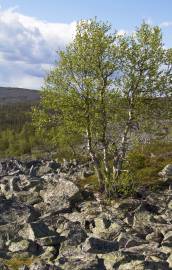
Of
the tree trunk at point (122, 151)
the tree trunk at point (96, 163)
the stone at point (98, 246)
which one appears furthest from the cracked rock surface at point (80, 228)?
the tree trunk at point (122, 151)

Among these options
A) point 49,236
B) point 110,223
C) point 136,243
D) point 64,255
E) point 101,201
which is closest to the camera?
point 64,255

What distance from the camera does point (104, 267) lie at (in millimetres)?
20578

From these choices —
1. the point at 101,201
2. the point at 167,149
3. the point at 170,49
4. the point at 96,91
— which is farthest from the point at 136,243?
the point at 167,149

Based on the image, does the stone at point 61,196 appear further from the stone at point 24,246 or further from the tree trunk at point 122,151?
the stone at point 24,246

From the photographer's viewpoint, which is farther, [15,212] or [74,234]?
[15,212]

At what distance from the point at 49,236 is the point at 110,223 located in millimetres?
4532

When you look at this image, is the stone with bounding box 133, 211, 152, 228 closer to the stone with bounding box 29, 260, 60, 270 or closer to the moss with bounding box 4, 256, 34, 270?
the moss with bounding box 4, 256, 34, 270

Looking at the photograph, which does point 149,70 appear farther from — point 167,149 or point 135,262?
point 167,149

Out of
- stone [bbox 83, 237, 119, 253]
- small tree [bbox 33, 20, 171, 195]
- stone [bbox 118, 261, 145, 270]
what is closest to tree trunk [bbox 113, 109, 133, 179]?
small tree [bbox 33, 20, 171, 195]

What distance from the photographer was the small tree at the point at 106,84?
38188 mm

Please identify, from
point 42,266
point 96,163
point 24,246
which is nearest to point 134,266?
point 42,266

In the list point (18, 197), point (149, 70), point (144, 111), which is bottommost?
point (18, 197)

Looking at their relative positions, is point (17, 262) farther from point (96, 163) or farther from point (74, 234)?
point (96, 163)

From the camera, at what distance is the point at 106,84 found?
126 ft
